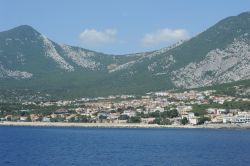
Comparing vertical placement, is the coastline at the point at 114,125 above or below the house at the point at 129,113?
below

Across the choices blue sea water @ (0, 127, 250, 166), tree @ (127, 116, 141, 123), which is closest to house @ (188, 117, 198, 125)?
tree @ (127, 116, 141, 123)

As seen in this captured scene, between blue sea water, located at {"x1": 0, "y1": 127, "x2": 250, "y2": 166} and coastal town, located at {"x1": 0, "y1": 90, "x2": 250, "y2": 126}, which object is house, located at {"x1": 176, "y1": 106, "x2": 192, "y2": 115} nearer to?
coastal town, located at {"x1": 0, "y1": 90, "x2": 250, "y2": 126}

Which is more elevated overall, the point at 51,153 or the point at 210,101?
the point at 210,101

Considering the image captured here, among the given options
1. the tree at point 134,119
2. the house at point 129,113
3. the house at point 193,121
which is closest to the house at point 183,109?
the house at point 193,121

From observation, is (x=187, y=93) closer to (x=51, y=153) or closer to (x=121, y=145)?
(x=121, y=145)

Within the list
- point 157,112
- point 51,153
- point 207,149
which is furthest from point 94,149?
point 157,112

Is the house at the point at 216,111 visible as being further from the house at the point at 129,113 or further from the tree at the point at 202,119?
the house at the point at 129,113

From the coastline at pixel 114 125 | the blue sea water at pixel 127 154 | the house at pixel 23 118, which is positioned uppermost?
the house at pixel 23 118

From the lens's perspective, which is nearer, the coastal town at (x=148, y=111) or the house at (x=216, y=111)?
the coastal town at (x=148, y=111)

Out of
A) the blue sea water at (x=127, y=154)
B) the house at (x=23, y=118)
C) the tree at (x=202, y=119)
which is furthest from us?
the house at (x=23, y=118)

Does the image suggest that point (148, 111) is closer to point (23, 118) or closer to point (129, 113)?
point (129, 113)
